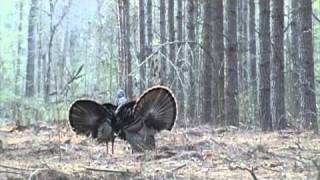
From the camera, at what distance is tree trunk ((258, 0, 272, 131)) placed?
40.9ft

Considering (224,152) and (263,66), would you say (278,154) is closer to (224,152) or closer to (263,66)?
(224,152)

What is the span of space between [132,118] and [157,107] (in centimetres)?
38

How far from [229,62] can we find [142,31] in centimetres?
960

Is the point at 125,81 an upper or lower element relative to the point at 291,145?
upper

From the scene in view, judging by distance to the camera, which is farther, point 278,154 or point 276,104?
point 276,104

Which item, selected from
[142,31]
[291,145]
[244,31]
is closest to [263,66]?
[291,145]

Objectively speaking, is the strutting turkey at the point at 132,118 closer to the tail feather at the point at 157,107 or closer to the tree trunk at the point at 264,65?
the tail feather at the point at 157,107

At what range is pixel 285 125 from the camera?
12.6 metres

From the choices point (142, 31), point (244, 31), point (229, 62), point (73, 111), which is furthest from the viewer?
point (244, 31)

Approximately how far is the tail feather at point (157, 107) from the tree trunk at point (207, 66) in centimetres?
707

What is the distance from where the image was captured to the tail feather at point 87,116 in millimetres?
8375

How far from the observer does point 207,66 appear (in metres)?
16.0

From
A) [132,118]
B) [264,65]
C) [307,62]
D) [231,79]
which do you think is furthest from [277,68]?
[132,118]

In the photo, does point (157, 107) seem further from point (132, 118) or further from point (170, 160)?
point (170, 160)
